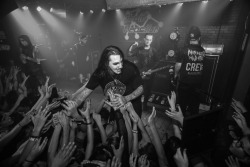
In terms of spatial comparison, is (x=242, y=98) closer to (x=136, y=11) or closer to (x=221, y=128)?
(x=221, y=128)

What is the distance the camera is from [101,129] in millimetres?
2326

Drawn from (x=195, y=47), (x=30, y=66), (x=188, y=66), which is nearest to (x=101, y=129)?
(x=188, y=66)

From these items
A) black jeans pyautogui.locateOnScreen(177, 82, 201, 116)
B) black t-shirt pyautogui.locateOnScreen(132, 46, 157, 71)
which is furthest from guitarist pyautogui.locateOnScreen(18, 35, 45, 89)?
black jeans pyautogui.locateOnScreen(177, 82, 201, 116)

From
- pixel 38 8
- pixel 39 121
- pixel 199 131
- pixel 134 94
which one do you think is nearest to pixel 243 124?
pixel 199 131

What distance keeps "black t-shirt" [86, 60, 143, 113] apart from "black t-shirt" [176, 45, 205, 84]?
63.5 inches

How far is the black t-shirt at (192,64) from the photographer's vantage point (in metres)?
3.79

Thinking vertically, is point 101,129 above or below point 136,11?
below

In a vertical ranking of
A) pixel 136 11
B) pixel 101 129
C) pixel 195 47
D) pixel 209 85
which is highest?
pixel 136 11

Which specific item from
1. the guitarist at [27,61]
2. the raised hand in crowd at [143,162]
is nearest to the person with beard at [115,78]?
the raised hand in crowd at [143,162]

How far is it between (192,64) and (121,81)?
208 centimetres

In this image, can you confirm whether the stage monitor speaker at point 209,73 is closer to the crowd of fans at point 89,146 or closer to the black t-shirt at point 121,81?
the crowd of fans at point 89,146

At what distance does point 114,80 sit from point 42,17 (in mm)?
5393

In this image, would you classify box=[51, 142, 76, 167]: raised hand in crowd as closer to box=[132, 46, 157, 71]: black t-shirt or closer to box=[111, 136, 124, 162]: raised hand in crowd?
box=[111, 136, 124, 162]: raised hand in crowd

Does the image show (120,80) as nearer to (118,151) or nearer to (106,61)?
(106,61)
